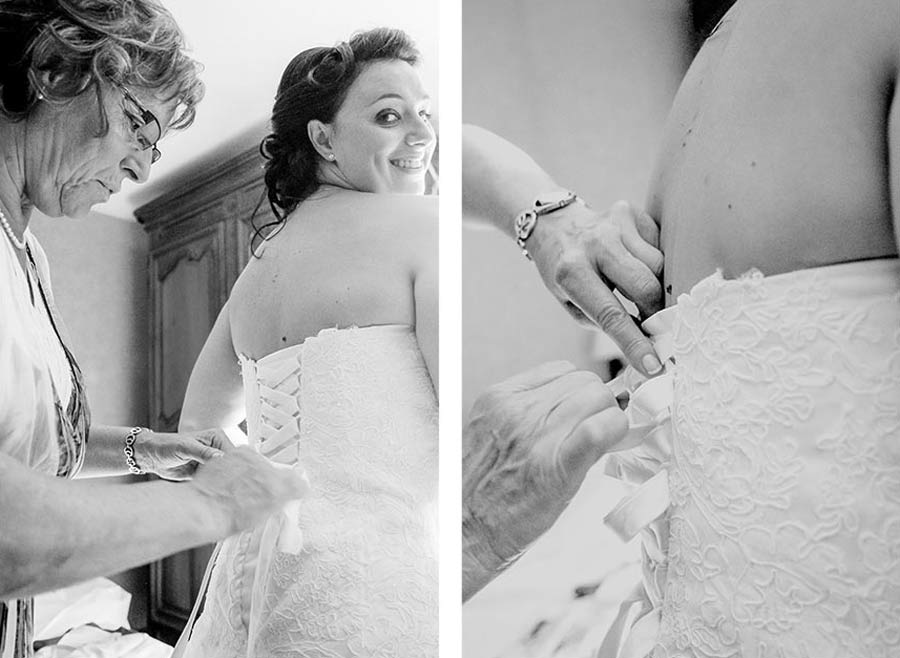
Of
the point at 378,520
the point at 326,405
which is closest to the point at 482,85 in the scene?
the point at 326,405

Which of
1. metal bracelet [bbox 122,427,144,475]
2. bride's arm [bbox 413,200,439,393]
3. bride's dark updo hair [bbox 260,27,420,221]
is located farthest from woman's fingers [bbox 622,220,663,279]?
metal bracelet [bbox 122,427,144,475]

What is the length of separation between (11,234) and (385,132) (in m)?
0.54

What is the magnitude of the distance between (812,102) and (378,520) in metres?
0.80

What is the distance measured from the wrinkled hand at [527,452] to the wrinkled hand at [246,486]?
274mm

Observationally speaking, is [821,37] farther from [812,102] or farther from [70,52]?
[70,52]

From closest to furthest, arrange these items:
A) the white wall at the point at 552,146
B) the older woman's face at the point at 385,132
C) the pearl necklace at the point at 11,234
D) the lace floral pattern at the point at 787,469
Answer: the lace floral pattern at the point at 787,469 → the pearl necklace at the point at 11,234 → the white wall at the point at 552,146 → the older woman's face at the point at 385,132

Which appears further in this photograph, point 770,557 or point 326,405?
point 326,405

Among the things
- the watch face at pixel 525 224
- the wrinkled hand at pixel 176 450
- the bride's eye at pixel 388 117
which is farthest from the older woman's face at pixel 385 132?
the wrinkled hand at pixel 176 450

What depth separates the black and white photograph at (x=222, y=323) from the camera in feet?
3.76

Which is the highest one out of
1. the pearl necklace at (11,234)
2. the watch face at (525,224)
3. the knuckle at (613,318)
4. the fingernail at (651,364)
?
the watch face at (525,224)

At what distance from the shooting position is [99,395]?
122 centimetres

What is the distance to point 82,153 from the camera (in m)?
1.21

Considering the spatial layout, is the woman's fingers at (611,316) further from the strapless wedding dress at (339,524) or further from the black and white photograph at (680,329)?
the strapless wedding dress at (339,524)

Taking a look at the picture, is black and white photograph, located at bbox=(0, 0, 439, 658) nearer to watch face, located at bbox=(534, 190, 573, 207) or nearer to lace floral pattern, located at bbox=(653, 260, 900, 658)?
watch face, located at bbox=(534, 190, 573, 207)
